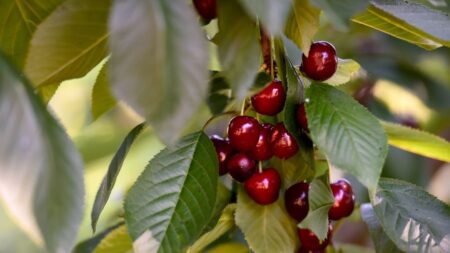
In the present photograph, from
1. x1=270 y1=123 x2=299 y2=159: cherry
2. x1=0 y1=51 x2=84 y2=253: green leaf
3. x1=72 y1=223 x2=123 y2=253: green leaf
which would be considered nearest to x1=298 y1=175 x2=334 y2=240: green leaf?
x1=270 y1=123 x2=299 y2=159: cherry

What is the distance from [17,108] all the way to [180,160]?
0.82 ft

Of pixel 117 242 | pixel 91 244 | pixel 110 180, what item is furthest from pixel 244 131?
pixel 91 244

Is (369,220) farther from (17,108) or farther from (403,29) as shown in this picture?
(17,108)

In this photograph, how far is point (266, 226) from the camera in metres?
0.75

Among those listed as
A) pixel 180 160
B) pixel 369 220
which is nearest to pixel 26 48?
pixel 180 160

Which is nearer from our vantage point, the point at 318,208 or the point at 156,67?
the point at 156,67

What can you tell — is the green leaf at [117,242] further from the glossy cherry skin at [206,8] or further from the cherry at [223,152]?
the glossy cherry skin at [206,8]

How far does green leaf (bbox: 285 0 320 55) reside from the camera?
2.15 feet

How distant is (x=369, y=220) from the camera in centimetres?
84

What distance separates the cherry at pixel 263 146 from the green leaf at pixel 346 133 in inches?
2.6

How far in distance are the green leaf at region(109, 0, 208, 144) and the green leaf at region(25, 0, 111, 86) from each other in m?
0.14

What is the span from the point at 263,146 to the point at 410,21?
0.62 ft

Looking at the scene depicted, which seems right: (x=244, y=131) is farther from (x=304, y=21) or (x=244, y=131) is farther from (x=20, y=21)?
(x=20, y=21)

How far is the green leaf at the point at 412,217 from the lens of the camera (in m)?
0.73
